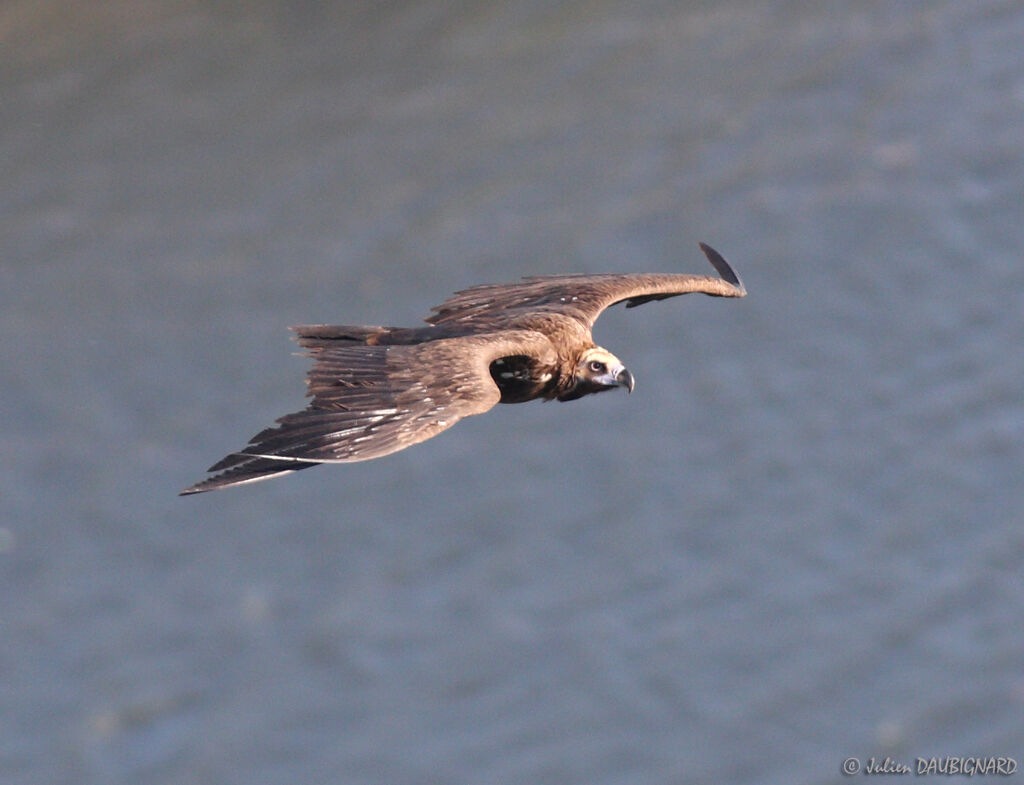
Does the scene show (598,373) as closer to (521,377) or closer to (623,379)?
(623,379)

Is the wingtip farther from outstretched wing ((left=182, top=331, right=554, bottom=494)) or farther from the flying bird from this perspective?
outstretched wing ((left=182, top=331, right=554, bottom=494))

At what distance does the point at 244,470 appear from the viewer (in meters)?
10.5

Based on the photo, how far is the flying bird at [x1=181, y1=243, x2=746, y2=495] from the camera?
35.3ft

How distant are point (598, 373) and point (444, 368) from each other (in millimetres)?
1840

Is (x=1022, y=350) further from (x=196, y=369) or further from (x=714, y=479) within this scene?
(x=196, y=369)

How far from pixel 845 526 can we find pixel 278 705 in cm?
956

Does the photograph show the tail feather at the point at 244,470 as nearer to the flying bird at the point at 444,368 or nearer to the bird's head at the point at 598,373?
the flying bird at the point at 444,368

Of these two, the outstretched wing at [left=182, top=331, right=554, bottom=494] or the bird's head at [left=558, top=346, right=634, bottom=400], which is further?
the bird's head at [left=558, top=346, right=634, bottom=400]

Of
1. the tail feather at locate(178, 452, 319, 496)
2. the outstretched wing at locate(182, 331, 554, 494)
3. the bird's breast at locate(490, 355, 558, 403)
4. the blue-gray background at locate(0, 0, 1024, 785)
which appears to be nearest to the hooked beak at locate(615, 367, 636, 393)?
the bird's breast at locate(490, 355, 558, 403)

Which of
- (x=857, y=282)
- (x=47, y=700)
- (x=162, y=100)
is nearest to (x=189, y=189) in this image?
(x=162, y=100)

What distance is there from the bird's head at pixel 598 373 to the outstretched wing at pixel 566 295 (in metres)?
0.48

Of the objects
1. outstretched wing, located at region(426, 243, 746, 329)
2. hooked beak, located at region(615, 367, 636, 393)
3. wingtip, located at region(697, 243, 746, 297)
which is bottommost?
hooked beak, located at region(615, 367, 636, 393)

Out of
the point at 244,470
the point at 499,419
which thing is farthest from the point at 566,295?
the point at 499,419

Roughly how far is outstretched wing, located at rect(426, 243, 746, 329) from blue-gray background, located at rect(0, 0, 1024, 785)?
1311 cm
